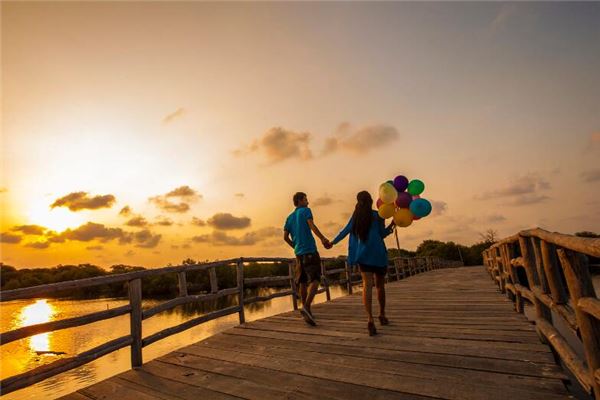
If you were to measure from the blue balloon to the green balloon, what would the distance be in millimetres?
695

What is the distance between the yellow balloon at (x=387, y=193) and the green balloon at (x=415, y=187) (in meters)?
0.77

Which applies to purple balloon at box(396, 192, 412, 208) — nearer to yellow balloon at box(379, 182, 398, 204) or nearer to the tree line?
yellow balloon at box(379, 182, 398, 204)

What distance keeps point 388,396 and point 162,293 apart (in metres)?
70.6

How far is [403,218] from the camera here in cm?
529

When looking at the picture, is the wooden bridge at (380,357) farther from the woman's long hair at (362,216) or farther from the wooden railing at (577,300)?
the woman's long hair at (362,216)

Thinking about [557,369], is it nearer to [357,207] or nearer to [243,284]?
[357,207]

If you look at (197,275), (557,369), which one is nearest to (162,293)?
(197,275)

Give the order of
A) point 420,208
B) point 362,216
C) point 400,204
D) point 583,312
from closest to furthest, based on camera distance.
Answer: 1. point 583,312
2. point 362,216
3. point 420,208
4. point 400,204

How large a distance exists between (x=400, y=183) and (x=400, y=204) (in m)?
0.67

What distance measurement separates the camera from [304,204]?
4.95m

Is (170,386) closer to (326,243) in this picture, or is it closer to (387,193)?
(326,243)

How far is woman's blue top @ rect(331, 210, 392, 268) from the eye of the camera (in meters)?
4.05

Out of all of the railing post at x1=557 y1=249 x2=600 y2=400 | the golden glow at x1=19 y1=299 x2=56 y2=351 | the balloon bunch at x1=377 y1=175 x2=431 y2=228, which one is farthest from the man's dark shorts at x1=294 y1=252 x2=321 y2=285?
the railing post at x1=557 y1=249 x2=600 y2=400

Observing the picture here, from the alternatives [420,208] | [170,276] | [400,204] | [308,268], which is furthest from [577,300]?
[170,276]
